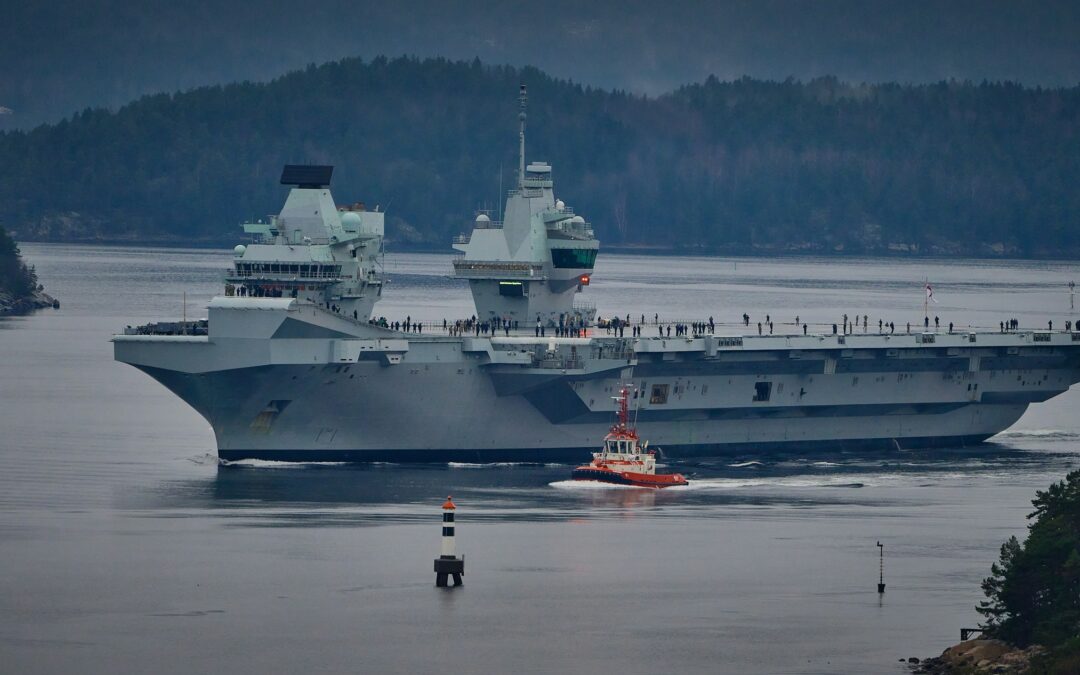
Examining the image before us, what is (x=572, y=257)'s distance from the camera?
197ft

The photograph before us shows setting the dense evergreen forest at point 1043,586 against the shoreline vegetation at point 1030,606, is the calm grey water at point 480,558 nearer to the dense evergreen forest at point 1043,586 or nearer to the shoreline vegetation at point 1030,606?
the shoreline vegetation at point 1030,606

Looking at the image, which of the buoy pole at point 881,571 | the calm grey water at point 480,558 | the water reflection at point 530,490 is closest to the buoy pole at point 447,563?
the calm grey water at point 480,558

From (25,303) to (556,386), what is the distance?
7484cm

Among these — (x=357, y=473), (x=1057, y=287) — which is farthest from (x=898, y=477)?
(x=1057, y=287)

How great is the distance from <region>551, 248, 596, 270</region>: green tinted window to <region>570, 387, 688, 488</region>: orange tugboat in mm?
6169

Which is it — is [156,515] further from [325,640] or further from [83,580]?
[325,640]

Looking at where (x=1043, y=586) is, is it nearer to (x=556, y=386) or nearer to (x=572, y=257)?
(x=556, y=386)

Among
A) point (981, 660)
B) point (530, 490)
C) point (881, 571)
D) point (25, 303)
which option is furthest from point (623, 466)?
point (25, 303)

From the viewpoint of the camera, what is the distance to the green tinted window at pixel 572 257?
197 ft

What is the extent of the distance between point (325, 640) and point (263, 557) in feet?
20.7

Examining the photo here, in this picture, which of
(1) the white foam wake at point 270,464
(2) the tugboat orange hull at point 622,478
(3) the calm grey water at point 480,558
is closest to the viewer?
(3) the calm grey water at point 480,558

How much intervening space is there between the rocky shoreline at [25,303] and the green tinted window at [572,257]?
217ft

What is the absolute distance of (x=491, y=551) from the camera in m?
44.4

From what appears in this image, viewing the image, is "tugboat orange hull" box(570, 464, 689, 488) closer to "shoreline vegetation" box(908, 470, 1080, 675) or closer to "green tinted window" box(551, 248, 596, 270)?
"green tinted window" box(551, 248, 596, 270)
